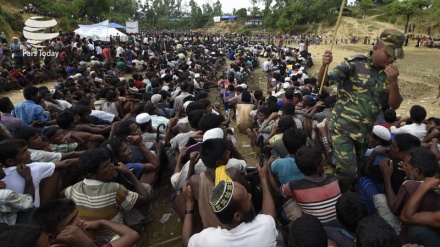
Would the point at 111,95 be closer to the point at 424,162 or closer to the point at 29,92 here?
the point at 29,92

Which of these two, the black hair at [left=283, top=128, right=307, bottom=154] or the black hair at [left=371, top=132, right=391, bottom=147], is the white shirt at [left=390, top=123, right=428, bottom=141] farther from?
the black hair at [left=283, top=128, right=307, bottom=154]

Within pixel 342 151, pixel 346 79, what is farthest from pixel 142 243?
pixel 346 79

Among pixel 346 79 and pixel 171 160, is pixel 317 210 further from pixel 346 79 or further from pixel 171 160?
pixel 171 160

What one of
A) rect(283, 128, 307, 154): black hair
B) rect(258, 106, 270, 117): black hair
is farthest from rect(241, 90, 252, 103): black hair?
rect(283, 128, 307, 154): black hair

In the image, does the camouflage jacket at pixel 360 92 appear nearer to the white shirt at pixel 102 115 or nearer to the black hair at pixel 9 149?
the black hair at pixel 9 149

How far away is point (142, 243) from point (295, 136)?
7.30 ft

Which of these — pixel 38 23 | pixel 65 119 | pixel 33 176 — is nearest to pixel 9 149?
pixel 33 176

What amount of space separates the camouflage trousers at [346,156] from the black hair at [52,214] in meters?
2.60

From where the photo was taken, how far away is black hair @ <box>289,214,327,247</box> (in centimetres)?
170

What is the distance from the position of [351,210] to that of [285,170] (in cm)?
86

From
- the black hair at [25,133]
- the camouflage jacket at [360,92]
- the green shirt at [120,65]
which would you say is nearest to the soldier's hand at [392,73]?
the camouflage jacket at [360,92]

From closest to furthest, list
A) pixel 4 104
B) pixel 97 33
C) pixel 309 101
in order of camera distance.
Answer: pixel 4 104 → pixel 309 101 → pixel 97 33

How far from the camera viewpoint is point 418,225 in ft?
7.09

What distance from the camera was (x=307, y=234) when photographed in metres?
1.71
